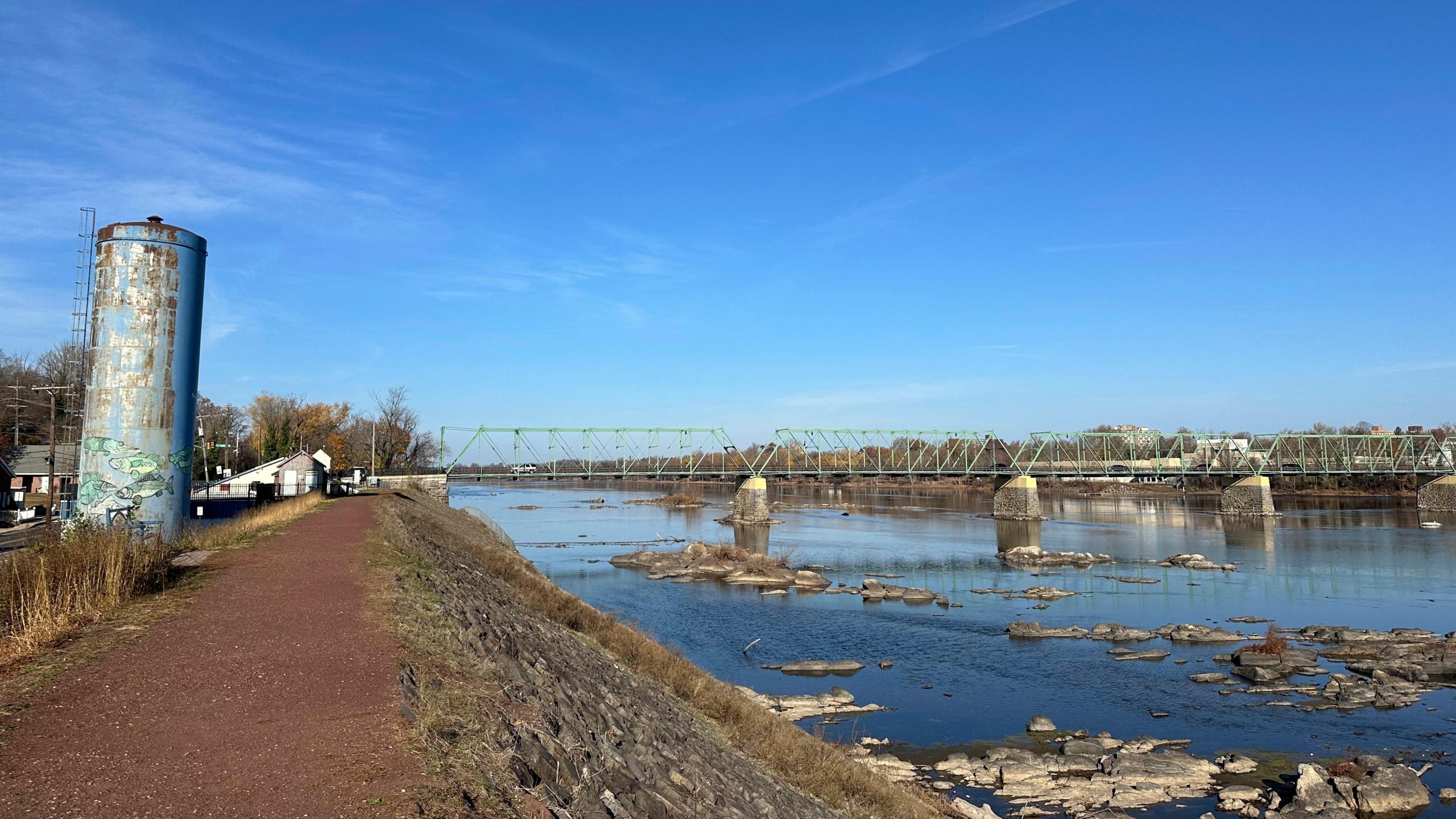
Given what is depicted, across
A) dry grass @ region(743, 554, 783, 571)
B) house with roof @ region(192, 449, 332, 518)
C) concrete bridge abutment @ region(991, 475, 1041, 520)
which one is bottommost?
dry grass @ region(743, 554, 783, 571)

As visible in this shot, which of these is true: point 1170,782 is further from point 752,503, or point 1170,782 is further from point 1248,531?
point 1248,531

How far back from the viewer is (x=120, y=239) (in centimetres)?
2262

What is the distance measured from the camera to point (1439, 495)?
367 ft

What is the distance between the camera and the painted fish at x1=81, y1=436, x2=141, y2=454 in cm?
2216

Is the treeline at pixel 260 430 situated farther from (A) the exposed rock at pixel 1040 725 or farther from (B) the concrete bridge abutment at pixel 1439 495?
(B) the concrete bridge abutment at pixel 1439 495

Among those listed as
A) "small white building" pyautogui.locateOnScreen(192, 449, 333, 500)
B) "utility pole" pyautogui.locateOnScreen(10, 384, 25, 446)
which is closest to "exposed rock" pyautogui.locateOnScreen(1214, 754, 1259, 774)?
"small white building" pyautogui.locateOnScreen(192, 449, 333, 500)

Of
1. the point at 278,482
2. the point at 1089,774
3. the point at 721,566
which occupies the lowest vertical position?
the point at 1089,774

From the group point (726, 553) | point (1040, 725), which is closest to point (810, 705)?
point (1040, 725)

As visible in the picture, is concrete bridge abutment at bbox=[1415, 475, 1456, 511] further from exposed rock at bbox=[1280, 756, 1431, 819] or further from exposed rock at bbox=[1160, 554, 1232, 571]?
exposed rock at bbox=[1280, 756, 1431, 819]

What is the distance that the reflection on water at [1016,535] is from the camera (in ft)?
224

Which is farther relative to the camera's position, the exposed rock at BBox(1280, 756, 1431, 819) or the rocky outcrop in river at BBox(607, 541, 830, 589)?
the rocky outcrop in river at BBox(607, 541, 830, 589)

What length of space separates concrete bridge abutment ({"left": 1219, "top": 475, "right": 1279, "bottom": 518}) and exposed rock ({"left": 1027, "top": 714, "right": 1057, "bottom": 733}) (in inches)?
3730

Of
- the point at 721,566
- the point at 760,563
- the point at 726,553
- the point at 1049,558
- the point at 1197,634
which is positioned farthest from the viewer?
the point at 1049,558

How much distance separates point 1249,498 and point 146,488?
374 ft
